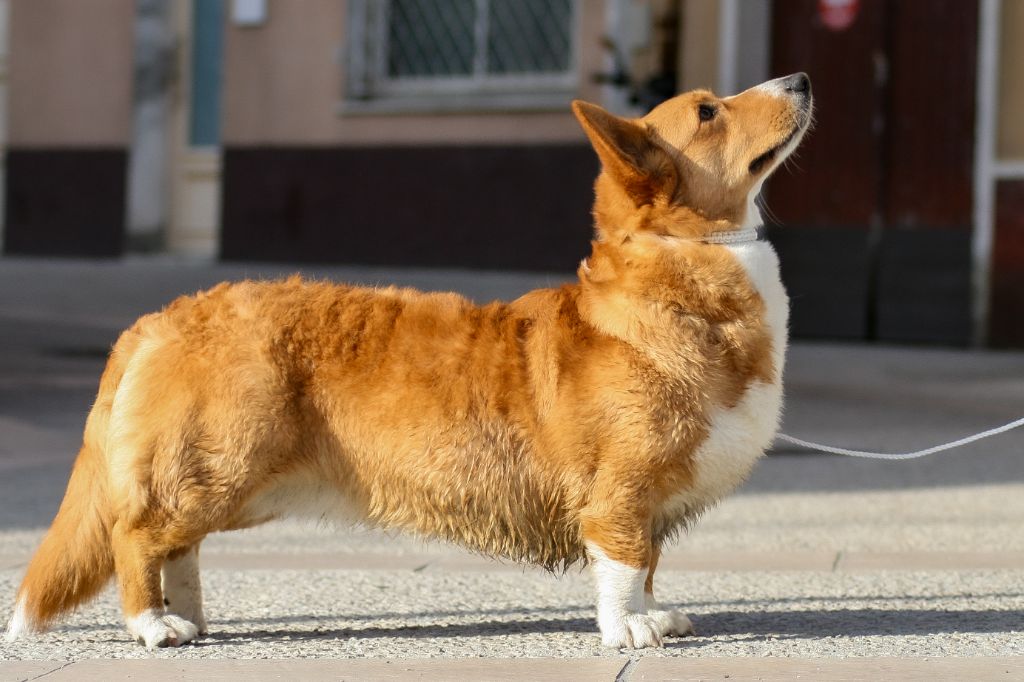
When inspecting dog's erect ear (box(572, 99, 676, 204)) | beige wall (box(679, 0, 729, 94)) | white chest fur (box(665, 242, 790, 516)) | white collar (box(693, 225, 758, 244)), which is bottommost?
white chest fur (box(665, 242, 790, 516))

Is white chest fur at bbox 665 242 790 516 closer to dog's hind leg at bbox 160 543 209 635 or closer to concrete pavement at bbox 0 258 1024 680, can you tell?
concrete pavement at bbox 0 258 1024 680

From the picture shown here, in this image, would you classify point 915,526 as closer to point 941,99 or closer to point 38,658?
point 38,658

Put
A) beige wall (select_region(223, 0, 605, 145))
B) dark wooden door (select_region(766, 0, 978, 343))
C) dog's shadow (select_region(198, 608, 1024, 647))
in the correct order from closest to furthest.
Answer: dog's shadow (select_region(198, 608, 1024, 647))
dark wooden door (select_region(766, 0, 978, 343))
beige wall (select_region(223, 0, 605, 145))

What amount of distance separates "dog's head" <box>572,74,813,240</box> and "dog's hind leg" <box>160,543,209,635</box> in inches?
53.0

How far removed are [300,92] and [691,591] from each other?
1050 cm

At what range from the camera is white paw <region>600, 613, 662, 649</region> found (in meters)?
3.61

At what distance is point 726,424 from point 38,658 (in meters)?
1.74

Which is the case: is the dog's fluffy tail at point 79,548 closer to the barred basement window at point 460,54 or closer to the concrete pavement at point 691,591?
the concrete pavement at point 691,591

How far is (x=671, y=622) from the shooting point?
12.3 ft

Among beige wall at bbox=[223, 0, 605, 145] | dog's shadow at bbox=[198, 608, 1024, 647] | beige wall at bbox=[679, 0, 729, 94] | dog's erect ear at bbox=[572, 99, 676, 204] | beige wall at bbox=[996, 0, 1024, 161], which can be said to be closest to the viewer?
dog's erect ear at bbox=[572, 99, 676, 204]

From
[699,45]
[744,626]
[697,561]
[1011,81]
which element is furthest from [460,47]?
[744,626]

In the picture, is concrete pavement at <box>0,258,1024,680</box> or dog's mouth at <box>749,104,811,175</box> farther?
dog's mouth at <box>749,104,811,175</box>

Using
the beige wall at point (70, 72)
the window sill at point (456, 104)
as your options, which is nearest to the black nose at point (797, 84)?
the window sill at point (456, 104)

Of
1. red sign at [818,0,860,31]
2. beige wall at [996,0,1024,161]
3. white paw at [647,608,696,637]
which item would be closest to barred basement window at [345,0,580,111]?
red sign at [818,0,860,31]
